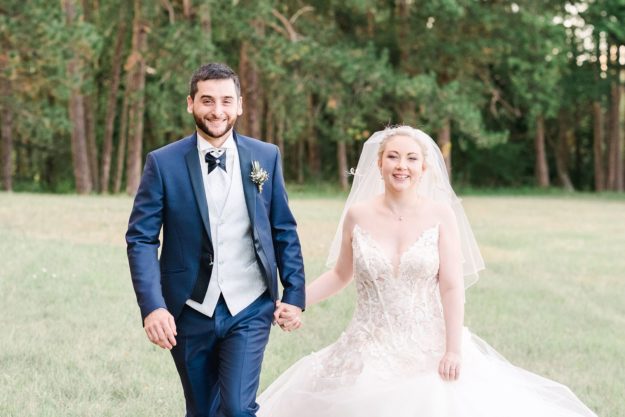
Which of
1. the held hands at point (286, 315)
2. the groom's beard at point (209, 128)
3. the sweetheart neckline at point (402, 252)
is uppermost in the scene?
the groom's beard at point (209, 128)

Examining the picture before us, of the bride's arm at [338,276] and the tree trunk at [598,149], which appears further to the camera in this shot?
the tree trunk at [598,149]

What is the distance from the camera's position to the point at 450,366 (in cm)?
416

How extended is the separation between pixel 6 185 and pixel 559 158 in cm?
2576

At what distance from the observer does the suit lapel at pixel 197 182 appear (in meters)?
3.91

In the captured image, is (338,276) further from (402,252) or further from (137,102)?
(137,102)

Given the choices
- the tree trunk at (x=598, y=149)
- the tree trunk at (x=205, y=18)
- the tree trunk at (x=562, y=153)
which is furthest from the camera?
the tree trunk at (x=562, y=153)

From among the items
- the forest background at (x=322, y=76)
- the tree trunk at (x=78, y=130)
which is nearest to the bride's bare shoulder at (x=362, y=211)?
the forest background at (x=322, y=76)

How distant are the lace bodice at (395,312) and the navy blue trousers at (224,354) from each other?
62 centimetres

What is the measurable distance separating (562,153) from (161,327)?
135 feet

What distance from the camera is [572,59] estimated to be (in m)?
39.4

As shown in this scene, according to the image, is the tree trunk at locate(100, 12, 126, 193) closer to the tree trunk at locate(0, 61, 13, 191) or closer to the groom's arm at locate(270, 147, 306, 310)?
the tree trunk at locate(0, 61, 13, 191)

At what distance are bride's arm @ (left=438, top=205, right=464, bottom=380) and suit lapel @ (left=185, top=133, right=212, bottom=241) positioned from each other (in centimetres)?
116

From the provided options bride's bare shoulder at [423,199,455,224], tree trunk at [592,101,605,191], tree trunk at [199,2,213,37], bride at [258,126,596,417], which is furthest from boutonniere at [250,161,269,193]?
tree trunk at [592,101,605,191]

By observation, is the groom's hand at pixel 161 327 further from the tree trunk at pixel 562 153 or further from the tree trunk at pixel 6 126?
the tree trunk at pixel 562 153
